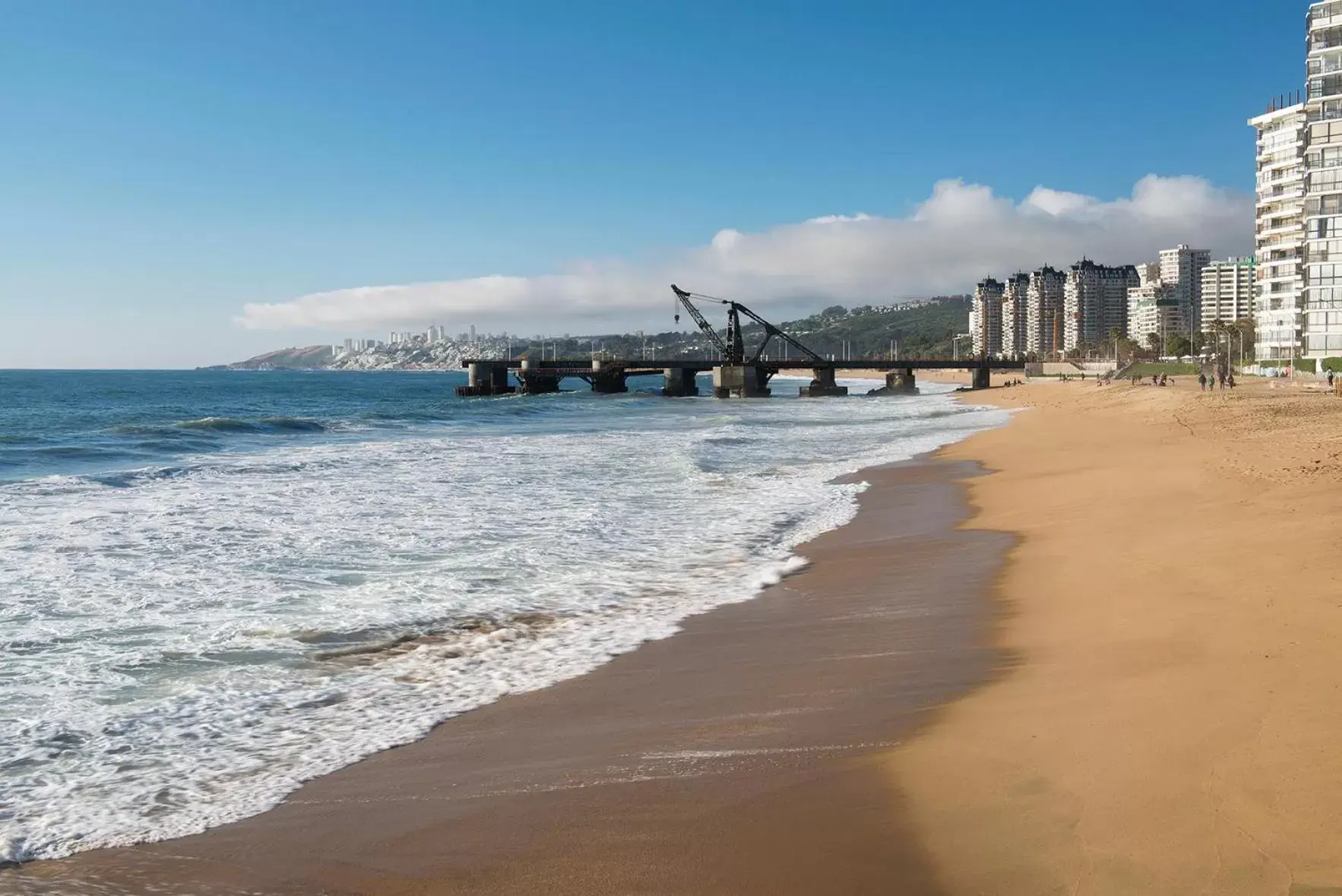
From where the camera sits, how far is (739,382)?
95500mm

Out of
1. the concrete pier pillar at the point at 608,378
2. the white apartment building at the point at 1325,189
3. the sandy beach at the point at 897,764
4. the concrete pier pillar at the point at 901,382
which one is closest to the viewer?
the sandy beach at the point at 897,764

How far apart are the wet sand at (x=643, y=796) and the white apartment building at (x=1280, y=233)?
75.8 metres

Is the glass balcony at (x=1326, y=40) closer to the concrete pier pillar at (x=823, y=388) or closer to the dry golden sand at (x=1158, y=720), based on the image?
the concrete pier pillar at (x=823, y=388)

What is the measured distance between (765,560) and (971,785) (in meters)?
7.21

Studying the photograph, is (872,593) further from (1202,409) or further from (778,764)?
(1202,409)

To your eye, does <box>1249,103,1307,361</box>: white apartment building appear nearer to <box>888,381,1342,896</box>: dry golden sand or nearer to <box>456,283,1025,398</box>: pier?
<box>456,283,1025,398</box>: pier

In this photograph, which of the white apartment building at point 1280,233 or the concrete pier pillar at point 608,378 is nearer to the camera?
the white apartment building at point 1280,233

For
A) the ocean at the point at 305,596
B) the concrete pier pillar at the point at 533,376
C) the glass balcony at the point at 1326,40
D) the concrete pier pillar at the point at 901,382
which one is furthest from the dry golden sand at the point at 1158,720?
the concrete pier pillar at the point at 533,376

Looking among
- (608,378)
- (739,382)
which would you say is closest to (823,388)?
(739,382)

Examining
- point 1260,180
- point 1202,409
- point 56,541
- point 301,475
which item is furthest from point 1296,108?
point 56,541

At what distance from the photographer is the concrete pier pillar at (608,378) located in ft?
329

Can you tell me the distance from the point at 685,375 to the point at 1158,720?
95.7 meters

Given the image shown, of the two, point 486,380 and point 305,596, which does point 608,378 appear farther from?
point 305,596

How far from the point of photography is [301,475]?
73.3ft
